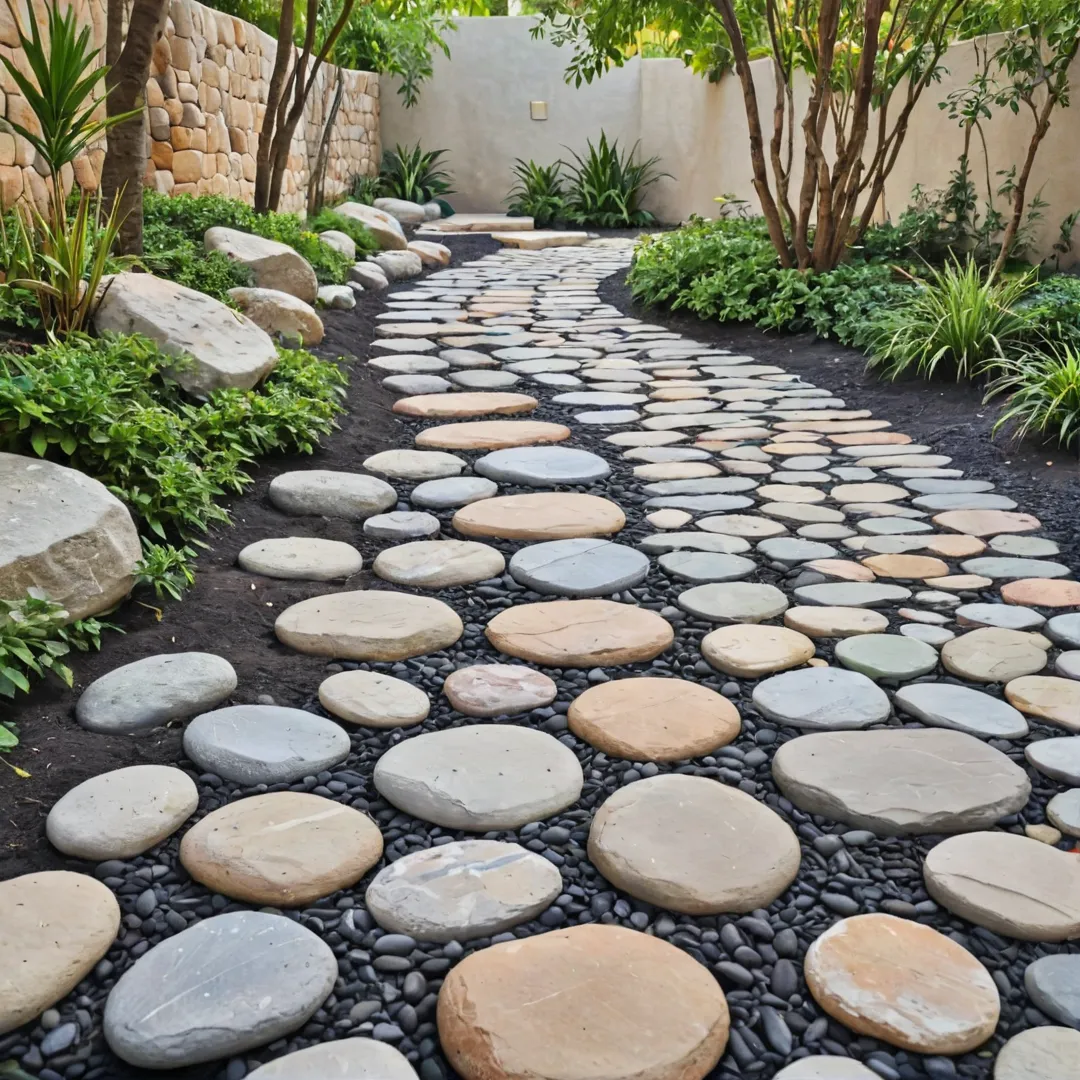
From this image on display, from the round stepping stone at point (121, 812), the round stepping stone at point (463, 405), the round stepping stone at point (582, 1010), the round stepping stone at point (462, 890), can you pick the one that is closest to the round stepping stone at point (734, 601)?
the round stepping stone at point (462, 890)

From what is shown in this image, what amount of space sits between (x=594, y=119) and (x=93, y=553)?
11.6 meters

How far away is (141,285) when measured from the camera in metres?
3.45

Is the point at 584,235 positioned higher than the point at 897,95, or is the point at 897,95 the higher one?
the point at 897,95

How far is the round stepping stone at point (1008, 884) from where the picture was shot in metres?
1.37

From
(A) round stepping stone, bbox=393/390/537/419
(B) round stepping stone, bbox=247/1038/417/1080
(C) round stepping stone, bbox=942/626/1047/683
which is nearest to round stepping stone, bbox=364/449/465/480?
(A) round stepping stone, bbox=393/390/537/419

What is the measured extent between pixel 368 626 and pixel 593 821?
0.77m

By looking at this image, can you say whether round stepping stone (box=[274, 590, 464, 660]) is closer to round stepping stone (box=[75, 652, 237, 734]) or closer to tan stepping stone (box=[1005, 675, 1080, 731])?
round stepping stone (box=[75, 652, 237, 734])

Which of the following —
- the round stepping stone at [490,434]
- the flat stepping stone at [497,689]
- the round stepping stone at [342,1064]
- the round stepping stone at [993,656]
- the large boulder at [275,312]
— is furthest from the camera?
the large boulder at [275,312]

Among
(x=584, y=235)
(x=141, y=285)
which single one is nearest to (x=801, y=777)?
(x=141, y=285)

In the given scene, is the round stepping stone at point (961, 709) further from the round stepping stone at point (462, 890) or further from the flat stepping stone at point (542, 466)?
the flat stepping stone at point (542, 466)

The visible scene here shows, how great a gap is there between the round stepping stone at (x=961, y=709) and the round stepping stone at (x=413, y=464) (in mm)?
1704

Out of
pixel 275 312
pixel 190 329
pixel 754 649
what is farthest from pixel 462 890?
pixel 275 312

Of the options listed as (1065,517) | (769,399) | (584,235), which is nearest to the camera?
(1065,517)

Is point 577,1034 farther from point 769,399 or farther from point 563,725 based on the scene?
point 769,399
